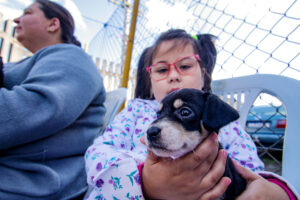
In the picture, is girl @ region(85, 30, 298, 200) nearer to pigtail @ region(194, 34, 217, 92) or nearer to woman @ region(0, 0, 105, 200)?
pigtail @ region(194, 34, 217, 92)

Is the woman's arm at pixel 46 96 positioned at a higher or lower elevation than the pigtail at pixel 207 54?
Answer: lower

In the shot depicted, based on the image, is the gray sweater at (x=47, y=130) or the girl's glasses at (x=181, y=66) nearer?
the gray sweater at (x=47, y=130)

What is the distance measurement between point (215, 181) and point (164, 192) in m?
0.25

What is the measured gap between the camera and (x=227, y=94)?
164 centimetres

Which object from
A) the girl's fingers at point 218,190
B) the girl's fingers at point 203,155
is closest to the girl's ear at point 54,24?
the girl's fingers at point 203,155

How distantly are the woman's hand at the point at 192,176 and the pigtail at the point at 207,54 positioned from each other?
85 centimetres

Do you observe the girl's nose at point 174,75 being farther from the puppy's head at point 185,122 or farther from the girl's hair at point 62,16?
the girl's hair at point 62,16

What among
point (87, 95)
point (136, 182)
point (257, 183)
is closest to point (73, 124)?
point (87, 95)

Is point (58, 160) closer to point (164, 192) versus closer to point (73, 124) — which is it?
point (73, 124)

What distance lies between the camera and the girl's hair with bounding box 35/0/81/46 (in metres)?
1.75

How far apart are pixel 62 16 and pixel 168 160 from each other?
69.8 inches

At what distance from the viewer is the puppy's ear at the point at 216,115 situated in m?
0.83

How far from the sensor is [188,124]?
0.87m

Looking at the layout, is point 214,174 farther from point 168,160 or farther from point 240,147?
point 240,147
